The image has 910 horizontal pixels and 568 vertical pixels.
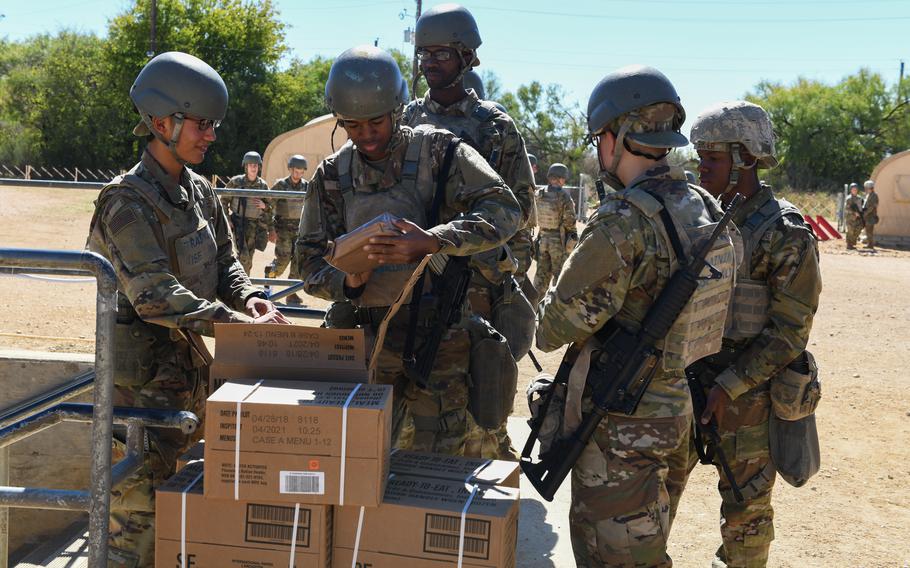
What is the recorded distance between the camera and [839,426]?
24.1 ft

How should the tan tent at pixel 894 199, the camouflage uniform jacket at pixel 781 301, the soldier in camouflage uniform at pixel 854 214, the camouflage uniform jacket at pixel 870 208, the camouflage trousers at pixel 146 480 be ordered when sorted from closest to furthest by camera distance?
the camouflage trousers at pixel 146 480 → the camouflage uniform jacket at pixel 781 301 → the camouflage uniform jacket at pixel 870 208 → the soldier in camouflage uniform at pixel 854 214 → the tan tent at pixel 894 199

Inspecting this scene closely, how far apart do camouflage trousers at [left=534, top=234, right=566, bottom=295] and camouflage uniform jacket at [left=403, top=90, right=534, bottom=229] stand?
851 cm

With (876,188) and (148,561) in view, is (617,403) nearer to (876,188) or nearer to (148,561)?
(148,561)

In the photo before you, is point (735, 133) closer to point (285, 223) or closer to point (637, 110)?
point (637, 110)

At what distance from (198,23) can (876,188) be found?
117ft

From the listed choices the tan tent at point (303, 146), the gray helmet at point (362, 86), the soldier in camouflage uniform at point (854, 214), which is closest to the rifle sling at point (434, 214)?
the gray helmet at point (362, 86)

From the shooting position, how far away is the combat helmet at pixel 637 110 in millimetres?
3057

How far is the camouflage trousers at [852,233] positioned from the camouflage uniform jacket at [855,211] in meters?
0.06

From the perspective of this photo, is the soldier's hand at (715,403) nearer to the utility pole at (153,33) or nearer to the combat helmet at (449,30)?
the combat helmet at (449,30)

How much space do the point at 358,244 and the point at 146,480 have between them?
1.23 meters

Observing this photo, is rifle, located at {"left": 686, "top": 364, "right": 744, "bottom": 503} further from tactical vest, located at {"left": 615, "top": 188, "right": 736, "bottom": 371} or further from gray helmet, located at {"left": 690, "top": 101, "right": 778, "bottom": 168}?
gray helmet, located at {"left": 690, "top": 101, "right": 778, "bottom": 168}

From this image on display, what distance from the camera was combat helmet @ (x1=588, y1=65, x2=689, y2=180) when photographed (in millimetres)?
3057

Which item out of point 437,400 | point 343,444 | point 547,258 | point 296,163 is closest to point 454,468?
point 343,444

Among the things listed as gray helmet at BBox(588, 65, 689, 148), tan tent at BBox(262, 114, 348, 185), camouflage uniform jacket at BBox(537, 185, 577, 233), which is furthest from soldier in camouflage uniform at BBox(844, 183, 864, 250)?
gray helmet at BBox(588, 65, 689, 148)
